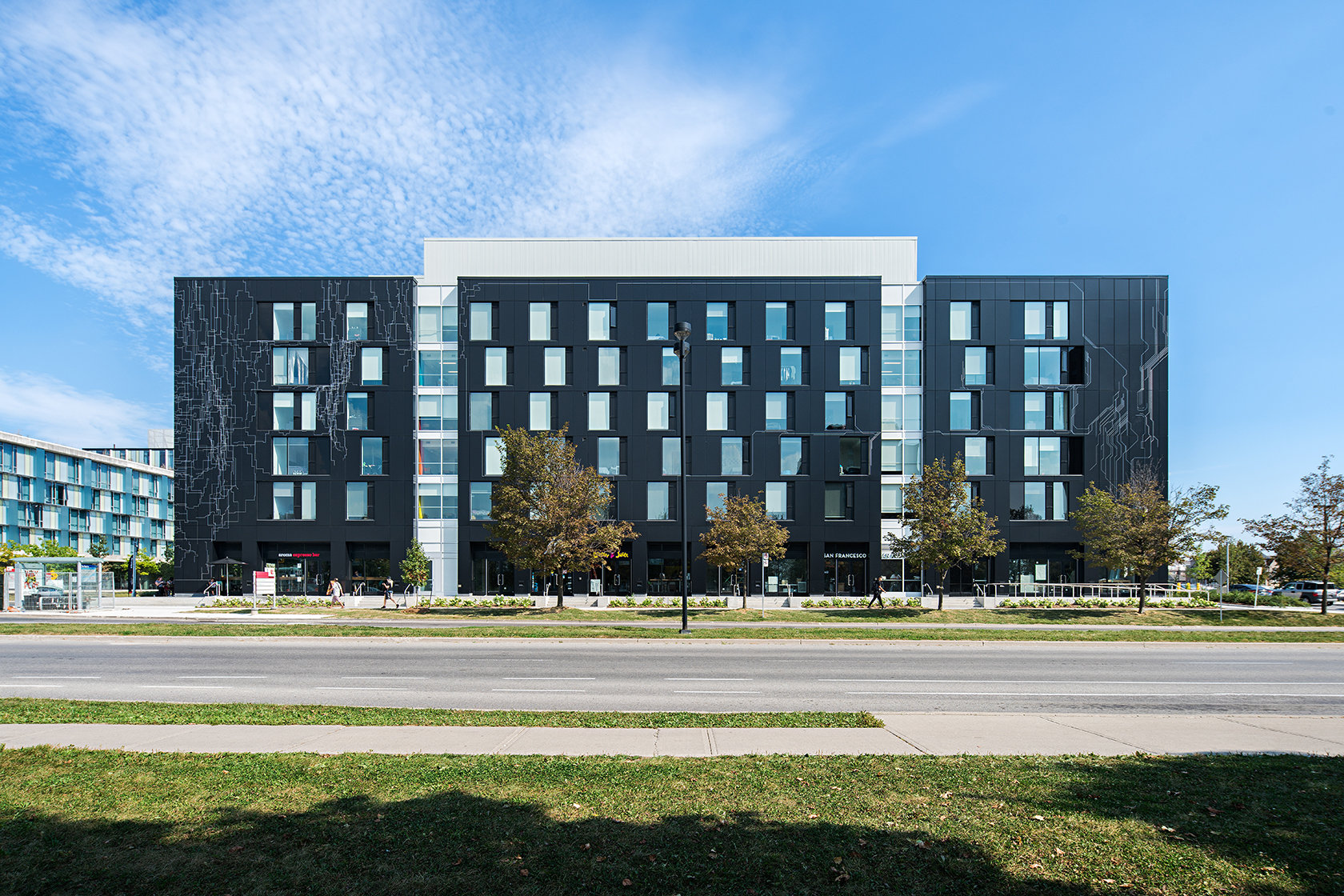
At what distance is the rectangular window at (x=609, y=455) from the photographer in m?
46.3

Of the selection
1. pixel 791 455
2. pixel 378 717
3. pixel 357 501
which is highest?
pixel 791 455

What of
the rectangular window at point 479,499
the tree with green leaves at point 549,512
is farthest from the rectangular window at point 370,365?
the tree with green leaves at point 549,512

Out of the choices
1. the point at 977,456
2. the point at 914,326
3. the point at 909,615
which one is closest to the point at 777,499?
the point at 977,456

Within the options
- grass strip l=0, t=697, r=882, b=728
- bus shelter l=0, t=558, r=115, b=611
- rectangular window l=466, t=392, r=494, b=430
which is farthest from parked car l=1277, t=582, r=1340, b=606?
bus shelter l=0, t=558, r=115, b=611

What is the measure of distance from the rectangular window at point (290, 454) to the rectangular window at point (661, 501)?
23.5 m

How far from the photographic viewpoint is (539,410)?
154 feet

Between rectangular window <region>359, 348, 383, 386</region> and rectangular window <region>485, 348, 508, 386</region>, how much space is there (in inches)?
283

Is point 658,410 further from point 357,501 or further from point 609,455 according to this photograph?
point 357,501

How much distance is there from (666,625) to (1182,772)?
2052 centimetres

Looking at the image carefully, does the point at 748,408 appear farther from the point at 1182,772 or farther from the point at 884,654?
the point at 1182,772

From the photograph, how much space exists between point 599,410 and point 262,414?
22.9 meters

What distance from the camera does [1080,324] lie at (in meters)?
46.9

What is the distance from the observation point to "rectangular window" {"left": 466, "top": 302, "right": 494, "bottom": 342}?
47125 mm

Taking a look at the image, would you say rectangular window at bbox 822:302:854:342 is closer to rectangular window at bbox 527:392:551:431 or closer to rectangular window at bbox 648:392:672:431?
rectangular window at bbox 648:392:672:431
